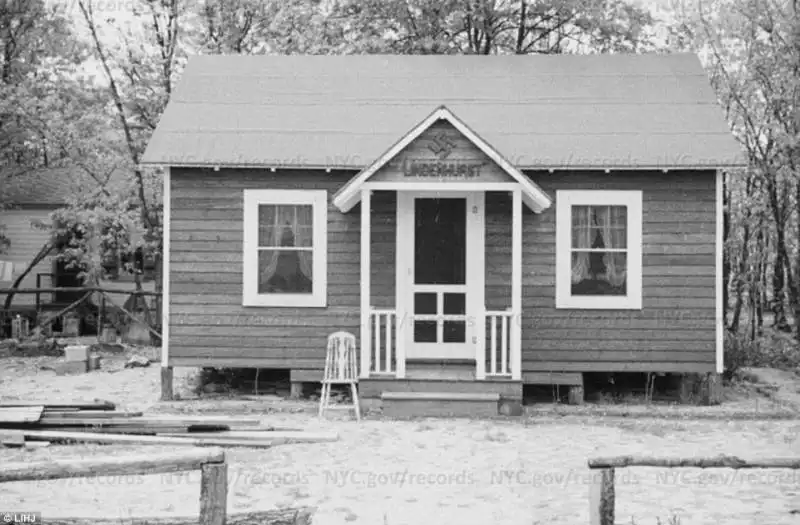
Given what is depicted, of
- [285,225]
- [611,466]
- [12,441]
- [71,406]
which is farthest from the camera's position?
[285,225]

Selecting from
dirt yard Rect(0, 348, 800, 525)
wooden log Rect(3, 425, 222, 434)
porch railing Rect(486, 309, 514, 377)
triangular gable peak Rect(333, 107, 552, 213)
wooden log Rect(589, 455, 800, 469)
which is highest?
triangular gable peak Rect(333, 107, 552, 213)

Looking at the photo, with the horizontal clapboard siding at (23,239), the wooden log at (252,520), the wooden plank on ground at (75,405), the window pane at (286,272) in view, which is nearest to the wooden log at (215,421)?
the wooden plank on ground at (75,405)

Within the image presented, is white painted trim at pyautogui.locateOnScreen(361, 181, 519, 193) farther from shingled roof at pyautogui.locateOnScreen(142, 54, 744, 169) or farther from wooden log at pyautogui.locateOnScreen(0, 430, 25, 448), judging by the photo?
wooden log at pyautogui.locateOnScreen(0, 430, 25, 448)

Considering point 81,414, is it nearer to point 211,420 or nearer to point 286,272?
point 211,420

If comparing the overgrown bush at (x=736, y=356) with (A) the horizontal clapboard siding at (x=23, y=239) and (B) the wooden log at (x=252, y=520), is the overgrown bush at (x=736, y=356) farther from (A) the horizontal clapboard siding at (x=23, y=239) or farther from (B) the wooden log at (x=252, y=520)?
(A) the horizontal clapboard siding at (x=23, y=239)

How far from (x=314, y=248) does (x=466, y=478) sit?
5523 millimetres

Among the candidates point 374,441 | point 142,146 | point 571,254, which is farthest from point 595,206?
point 142,146

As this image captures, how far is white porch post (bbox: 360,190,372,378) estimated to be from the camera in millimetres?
13164

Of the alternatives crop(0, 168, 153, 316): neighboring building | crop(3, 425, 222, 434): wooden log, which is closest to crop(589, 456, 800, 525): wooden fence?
crop(3, 425, 222, 434): wooden log

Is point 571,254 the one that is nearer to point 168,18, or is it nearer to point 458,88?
point 458,88

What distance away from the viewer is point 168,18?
23.0 metres

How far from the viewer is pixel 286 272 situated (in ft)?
46.0

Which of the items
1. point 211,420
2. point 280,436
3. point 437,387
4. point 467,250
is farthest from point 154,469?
point 467,250

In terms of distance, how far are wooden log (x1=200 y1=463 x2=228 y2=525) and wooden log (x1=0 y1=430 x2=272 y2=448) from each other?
4670mm
